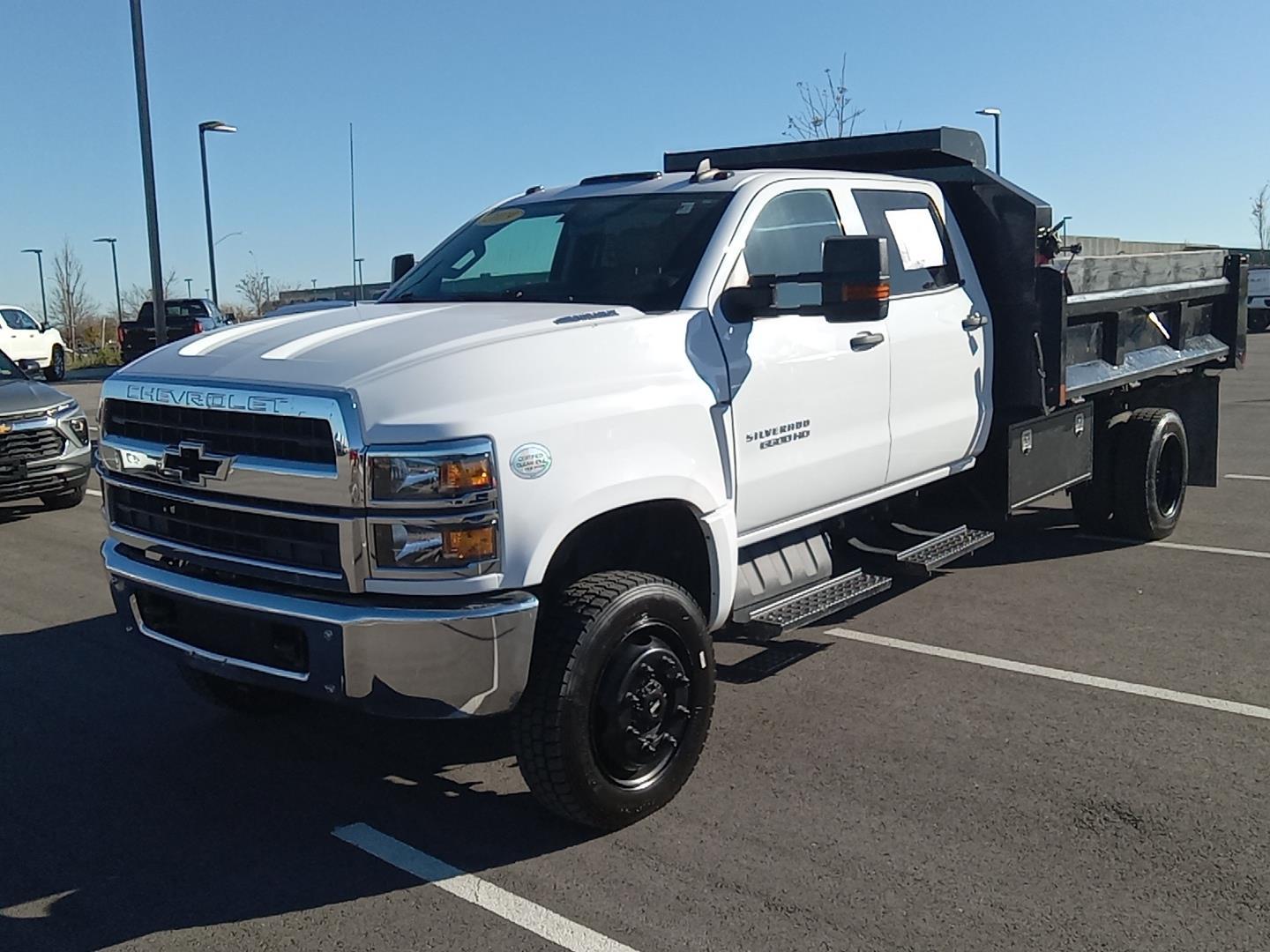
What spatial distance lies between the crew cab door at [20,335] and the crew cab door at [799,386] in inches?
1079

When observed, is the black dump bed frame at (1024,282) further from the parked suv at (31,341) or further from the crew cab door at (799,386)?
the parked suv at (31,341)

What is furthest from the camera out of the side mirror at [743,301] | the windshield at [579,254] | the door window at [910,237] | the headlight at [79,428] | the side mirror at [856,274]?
the headlight at [79,428]

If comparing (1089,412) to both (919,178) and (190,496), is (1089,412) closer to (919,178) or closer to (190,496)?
(919,178)

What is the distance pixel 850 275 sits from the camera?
4.59 m

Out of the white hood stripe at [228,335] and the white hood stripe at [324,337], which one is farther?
the white hood stripe at [228,335]

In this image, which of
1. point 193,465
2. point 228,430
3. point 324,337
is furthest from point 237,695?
point 324,337

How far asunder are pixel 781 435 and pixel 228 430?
6.93 ft

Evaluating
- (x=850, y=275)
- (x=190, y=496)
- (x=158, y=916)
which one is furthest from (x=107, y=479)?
(x=850, y=275)

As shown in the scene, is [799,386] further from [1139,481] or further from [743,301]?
[1139,481]

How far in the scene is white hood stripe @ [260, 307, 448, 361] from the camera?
13.4 ft

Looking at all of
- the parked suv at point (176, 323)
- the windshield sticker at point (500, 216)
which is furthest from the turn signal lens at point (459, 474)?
the parked suv at point (176, 323)

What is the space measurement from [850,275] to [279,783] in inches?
112

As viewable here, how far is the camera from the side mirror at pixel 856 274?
458cm

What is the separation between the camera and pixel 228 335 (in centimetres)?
457
